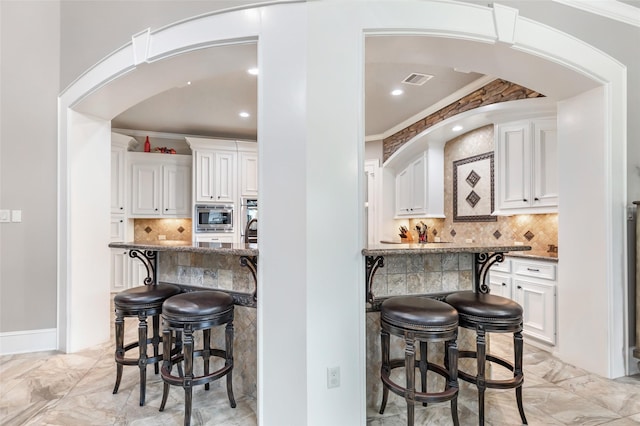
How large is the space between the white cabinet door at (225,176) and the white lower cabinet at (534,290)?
4310 millimetres

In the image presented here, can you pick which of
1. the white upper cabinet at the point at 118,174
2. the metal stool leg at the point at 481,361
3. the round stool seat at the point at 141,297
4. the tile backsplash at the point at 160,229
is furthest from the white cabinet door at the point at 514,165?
the white upper cabinet at the point at 118,174

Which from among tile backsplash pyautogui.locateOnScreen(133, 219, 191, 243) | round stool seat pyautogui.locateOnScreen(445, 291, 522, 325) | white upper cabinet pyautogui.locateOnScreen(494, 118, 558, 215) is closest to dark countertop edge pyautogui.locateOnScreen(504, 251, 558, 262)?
white upper cabinet pyautogui.locateOnScreen(494, 118, 558, 215)

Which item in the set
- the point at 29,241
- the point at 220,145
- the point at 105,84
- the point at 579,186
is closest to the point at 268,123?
the point at 105,84

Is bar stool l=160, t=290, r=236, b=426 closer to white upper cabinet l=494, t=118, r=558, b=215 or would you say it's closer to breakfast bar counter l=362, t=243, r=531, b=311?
breakfast bar counter l=362, t=243, r=531, b=311

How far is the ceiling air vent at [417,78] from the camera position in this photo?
3688 millimetres

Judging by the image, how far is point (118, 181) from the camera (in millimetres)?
5238

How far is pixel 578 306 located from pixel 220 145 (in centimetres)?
526

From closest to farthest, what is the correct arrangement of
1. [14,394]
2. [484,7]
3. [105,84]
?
[484,7] → [14,394] → [105,84]

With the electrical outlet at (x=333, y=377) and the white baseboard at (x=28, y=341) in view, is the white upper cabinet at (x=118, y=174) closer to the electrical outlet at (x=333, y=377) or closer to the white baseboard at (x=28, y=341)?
the white baseboard at (x=28, y=341)

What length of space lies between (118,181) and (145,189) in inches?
16.3

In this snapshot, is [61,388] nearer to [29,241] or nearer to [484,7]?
[29,241]

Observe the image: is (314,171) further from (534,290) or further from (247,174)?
(247,174)

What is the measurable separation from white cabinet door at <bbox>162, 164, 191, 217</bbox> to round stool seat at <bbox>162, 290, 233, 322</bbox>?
161 inches

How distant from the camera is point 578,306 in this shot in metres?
2.73
